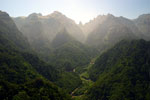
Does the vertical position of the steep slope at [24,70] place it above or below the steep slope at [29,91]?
above

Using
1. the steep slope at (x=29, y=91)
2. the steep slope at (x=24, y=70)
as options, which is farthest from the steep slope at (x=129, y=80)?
the steep slope at (x=29, y=91)

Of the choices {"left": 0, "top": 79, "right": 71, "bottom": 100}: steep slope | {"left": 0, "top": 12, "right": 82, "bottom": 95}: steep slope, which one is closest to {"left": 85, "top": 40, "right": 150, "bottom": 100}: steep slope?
{"left": 0, "top": 12, "right": 82, "bottom": 95}: steep slope

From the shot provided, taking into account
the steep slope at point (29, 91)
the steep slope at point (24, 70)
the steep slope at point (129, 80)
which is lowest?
the steep slope at point (129, 80)

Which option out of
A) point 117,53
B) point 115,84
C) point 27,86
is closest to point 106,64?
point 117,53

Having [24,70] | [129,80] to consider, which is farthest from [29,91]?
[129,80]

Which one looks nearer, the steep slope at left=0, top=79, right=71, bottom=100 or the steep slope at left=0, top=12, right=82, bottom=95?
the steep slope at left=0, top=79, right=71, bottom=100

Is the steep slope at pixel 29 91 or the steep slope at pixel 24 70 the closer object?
the steep slope at pixel 29 91

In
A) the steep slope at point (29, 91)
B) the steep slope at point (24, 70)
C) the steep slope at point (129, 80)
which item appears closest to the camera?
the steep slope at point (29, 91)

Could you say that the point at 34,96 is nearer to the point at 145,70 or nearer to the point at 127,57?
the point at 145,70

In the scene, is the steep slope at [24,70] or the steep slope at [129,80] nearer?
the steep slope at [129,80]

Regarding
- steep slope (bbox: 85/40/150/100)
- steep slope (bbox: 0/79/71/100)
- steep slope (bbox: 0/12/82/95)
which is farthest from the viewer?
steep slope (bbox: 0/12/82/95)

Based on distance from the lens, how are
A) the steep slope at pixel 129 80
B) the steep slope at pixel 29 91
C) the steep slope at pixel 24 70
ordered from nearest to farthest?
the steep slope at pixel 29 91, the steep slope at pixel 129 80, the steep slope at pixel 24 70

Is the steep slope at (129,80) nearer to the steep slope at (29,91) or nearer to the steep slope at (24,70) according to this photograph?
the steep slope at (24,70)

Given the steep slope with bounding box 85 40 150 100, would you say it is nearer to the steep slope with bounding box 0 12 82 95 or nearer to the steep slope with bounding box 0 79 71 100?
the steep slope with bounding box 0 12 82 95
